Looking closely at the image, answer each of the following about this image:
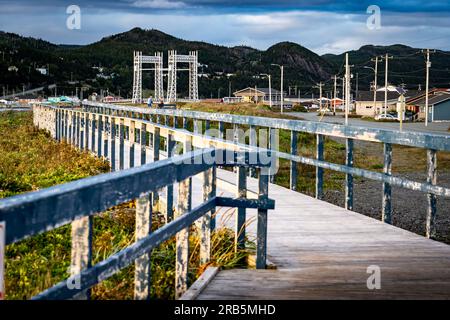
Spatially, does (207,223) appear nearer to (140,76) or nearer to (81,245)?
(81,245)

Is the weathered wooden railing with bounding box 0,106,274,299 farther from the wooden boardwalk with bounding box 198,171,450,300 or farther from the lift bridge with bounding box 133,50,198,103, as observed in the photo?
the lift bridge with bounding box 133,50,198,103

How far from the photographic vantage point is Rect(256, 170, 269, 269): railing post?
6.35 metres

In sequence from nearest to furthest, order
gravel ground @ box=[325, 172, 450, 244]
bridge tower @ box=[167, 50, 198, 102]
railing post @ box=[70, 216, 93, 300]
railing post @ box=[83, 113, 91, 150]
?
1. railing post @ box=[70, 216, 93, 300]
2. gravel ground @ box=[325, 172, 450, 244]
3. railing post @ box=[83, 113, 91, 150]
4. bridge tower @ box=[167, 50, 198, 102]

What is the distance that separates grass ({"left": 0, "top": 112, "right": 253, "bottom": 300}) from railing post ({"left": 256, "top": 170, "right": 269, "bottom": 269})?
0.86 ft

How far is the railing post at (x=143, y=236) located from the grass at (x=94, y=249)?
98cm

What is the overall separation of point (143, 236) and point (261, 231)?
1.84 metres

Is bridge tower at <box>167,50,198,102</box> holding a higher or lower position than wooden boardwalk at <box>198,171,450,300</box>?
higher

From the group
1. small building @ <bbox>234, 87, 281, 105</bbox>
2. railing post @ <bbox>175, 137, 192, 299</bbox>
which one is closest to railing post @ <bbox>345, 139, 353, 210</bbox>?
railing post @ <bbox>175, 137, 192, 299</bbox>

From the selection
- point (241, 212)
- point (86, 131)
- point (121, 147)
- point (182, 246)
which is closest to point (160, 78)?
point (86, 131)

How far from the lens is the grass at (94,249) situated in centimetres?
646

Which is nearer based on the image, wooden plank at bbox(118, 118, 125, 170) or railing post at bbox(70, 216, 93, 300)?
railing post at bbox(70, 216, 93, 300)

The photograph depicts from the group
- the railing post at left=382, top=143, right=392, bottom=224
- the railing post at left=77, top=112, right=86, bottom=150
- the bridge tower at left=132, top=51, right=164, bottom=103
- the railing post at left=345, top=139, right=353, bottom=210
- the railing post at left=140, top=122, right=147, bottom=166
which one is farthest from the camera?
the bridge tower at left=132, top=51, right=164, bottom=103

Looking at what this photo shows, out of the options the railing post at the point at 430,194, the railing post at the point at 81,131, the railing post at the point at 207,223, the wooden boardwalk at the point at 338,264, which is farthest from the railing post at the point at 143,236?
the railing post at the point at 81,131
